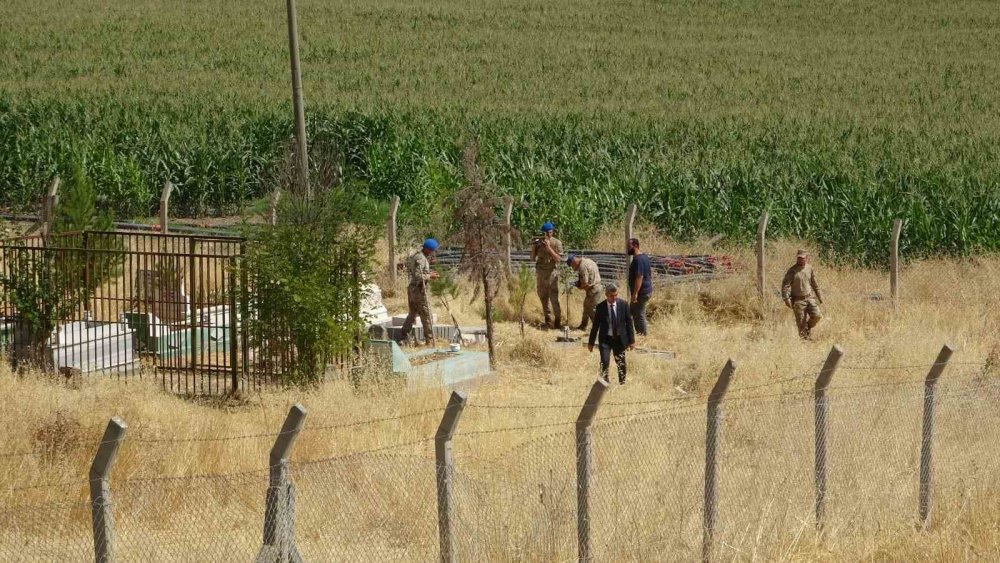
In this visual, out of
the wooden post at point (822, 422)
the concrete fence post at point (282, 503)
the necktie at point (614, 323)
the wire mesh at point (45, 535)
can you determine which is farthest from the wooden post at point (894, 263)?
the concrete fence post at point (282, 503)

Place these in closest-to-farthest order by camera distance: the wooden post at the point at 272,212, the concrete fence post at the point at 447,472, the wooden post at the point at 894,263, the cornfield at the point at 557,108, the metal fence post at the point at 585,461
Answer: the concrete fence post at the point at 447,472 < the metal fence post at the point at 585,461 < the wooden post at the point at 272,212 < the wooden post at the point at 894,263 < the cornfield at the point at 557,108

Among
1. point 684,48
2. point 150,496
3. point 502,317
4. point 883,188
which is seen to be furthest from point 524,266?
point 684,48

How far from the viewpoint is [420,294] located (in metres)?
17.5

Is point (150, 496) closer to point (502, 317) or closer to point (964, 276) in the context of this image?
point (502, 317)

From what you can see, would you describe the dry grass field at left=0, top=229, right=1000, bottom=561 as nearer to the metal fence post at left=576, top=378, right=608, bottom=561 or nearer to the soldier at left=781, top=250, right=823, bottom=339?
the metal fence post at left=576, top=378, right=608, bottom=561

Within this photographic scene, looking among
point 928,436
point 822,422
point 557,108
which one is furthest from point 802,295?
point 557,108

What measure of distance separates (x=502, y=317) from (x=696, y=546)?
12.2m

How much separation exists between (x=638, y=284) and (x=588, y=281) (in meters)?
0.71

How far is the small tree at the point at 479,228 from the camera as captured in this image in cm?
1672

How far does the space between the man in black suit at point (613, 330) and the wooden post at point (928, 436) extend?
6.17 meters

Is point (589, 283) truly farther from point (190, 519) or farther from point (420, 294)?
point (190, 519)

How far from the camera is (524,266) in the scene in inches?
827

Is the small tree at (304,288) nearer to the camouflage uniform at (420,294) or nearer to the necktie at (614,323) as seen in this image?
the camouflage uniform at (420,294)

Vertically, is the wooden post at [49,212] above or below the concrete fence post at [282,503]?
above
